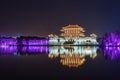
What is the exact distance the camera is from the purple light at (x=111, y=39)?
7125 cm

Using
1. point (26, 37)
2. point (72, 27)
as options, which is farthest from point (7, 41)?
point (72, 27)

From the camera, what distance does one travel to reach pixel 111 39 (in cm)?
7219

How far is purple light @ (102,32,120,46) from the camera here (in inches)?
2805

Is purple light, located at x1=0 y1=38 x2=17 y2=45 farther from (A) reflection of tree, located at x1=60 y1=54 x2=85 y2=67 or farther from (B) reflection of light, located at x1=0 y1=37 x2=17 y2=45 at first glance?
(A) reflection of tree, located at x1=60 y1=54 x2=85 y2=67

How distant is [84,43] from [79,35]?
4.08m

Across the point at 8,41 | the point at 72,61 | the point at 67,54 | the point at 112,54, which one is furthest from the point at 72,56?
the point at 8,41

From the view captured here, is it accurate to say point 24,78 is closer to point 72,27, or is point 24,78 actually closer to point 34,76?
point 34,76

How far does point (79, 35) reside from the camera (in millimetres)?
91375

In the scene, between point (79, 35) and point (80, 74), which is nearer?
point (80, 74)

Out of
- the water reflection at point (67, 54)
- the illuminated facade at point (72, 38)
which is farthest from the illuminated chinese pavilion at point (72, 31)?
the water reflection at point (67, 54)

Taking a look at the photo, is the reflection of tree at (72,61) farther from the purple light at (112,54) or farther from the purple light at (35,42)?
the purple light at (35,42)

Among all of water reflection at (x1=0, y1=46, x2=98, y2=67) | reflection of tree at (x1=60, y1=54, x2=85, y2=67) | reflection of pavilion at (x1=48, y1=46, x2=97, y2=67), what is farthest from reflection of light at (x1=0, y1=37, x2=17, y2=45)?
reflection of tree at (x1=60, y1=54, x2=85, y2=67)

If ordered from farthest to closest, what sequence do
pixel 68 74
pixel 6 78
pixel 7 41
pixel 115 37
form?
pixel 7 41
pixel 115 37
pixel 68 74
pixel 6 78

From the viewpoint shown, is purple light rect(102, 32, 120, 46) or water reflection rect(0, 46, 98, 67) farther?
purple light rect(102, 32, 120, 46)
